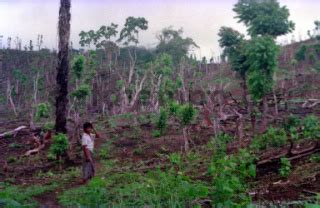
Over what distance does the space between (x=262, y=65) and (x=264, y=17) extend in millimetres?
3554

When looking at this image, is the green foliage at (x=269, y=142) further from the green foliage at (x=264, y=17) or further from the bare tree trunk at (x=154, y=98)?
the bare tree trunk at (x=154, y=98)

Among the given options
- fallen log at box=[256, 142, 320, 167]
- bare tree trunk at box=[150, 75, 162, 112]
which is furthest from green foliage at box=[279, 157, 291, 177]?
bare tree trunk at box=[150, 75, 162, 112]

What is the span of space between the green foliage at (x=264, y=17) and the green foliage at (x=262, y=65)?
2852 millimetres

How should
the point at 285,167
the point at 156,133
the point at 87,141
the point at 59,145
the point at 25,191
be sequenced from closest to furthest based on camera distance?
Answer: the point at 285,167
the point at 25,191
the point at 87,141
the point at 59,145
the point at 156,133

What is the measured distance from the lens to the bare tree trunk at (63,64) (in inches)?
537

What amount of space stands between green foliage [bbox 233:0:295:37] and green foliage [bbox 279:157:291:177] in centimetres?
1261

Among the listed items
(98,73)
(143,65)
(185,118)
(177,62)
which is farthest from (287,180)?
(177,62)

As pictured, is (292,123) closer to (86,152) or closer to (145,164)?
(145,164)

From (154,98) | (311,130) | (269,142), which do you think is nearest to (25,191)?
(269,142)

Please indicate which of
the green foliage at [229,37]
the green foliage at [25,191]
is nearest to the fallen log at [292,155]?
the green foliage at [25,191]

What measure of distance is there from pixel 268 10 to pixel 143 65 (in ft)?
68.3

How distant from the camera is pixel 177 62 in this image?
44.2 meters

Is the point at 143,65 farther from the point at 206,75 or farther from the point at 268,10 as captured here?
the point at 268,10

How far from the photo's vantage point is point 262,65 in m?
17.7
